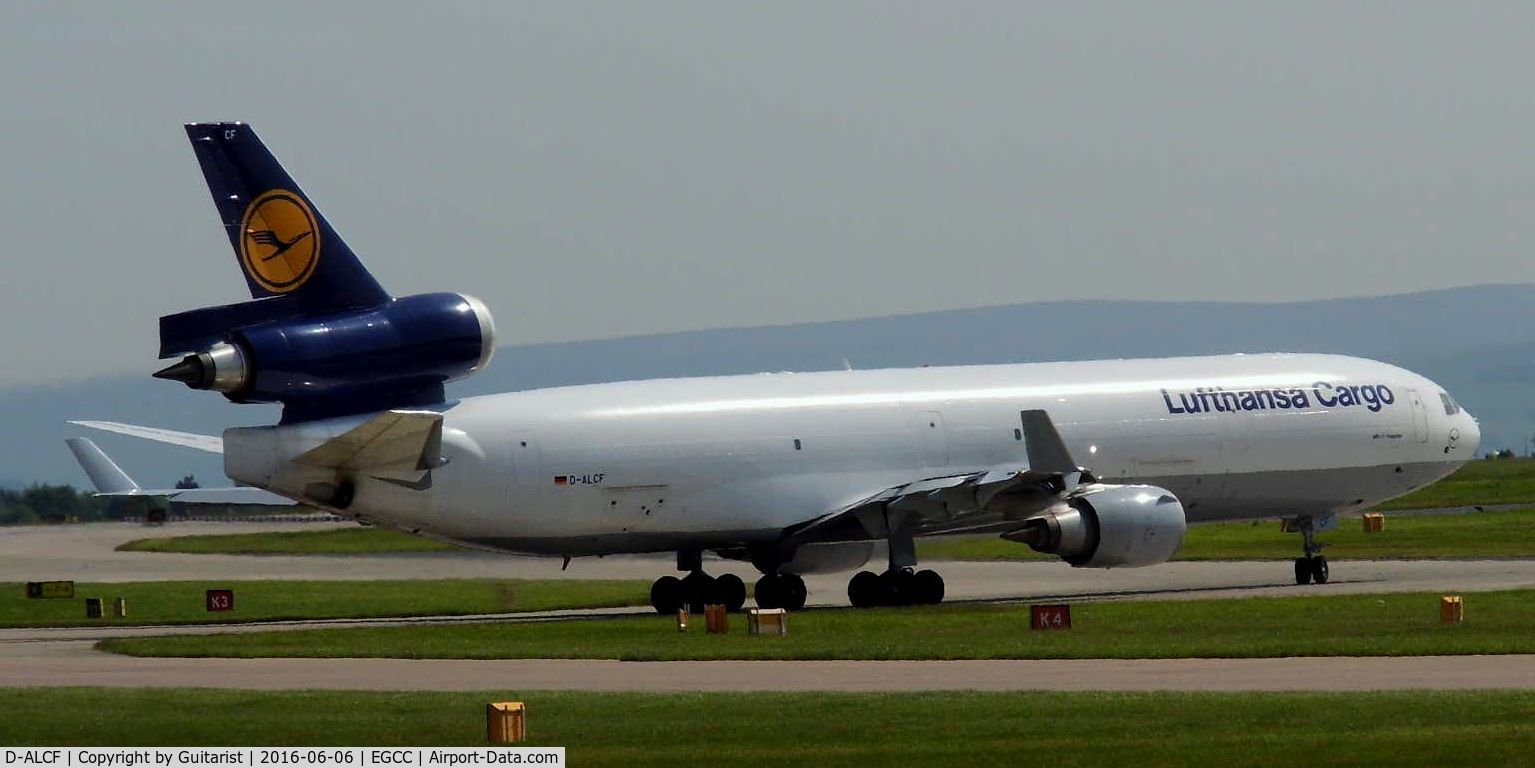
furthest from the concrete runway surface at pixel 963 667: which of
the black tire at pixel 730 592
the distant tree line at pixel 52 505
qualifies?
the distant tree line at pixel 52 505

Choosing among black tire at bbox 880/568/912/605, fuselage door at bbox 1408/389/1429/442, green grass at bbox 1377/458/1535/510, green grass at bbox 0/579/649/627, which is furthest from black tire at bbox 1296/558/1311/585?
green grass at bbox 1377/458/1535/510

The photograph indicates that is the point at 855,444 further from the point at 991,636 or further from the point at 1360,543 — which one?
the point at 1360,543

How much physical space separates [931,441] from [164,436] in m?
15.0

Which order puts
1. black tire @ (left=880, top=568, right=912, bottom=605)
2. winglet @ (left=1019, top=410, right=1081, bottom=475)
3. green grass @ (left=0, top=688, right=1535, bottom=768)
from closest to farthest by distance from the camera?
1. green grass @ (left=0, top=688, right=1535, bottom=768)
2. winglet @ (left=1019, top=410, right=1081, bottom=475)
3. black tire @ (left=880, top=568, right=912, bottom=605)

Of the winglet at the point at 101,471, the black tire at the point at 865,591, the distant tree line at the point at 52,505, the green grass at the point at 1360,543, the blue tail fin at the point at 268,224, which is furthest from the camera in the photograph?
the distant tree line at the point at 52,505

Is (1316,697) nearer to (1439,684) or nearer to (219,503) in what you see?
(1439,684)

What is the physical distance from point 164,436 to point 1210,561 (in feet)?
90.4

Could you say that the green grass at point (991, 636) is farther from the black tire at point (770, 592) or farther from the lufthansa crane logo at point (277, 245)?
the lufthansa crane logo at point (277, 245)

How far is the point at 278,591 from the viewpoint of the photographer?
Answer: 59625 millimetres

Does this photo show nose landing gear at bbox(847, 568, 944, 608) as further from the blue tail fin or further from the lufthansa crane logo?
the lufthansa crane logo

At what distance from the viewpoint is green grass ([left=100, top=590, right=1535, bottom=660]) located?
112ft

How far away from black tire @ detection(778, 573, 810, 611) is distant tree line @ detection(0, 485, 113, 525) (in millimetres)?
118080

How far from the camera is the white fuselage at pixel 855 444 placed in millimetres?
44531

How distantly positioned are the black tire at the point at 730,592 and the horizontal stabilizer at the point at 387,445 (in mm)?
6933
